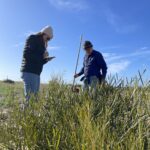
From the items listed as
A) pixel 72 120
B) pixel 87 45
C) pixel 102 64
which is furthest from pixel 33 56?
pixel 72 120

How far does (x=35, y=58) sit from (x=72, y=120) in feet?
10.3

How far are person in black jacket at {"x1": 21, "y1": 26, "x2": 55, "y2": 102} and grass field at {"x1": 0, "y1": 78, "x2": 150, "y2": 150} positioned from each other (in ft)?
3.56

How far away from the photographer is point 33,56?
20.9 feet

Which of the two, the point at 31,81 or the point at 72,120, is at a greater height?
the point at 31,81

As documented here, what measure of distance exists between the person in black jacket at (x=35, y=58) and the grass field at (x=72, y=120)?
→ 109 centimetres

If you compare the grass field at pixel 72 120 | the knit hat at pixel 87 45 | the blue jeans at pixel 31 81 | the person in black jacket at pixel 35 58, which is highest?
the knit hat at pixel 87 45

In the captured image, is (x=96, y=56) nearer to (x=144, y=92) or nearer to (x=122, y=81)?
(x=122, y=81)

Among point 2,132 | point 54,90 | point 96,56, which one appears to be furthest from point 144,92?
point 96,56

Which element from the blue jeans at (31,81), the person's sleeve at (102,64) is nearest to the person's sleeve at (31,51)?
the blue jeans at (31,81)

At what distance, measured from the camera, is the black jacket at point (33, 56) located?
632 centimetres

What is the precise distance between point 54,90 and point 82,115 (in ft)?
8.36

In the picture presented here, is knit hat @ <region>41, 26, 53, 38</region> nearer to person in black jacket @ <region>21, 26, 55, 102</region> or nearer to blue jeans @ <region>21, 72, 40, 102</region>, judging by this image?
person in black jacket @ <region>21, 26, 55, 102</region>

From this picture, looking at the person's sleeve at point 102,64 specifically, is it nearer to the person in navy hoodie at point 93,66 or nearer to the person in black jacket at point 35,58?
the person in navy hoodie at point 93,66

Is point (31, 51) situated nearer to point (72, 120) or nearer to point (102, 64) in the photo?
point (102, 64)
